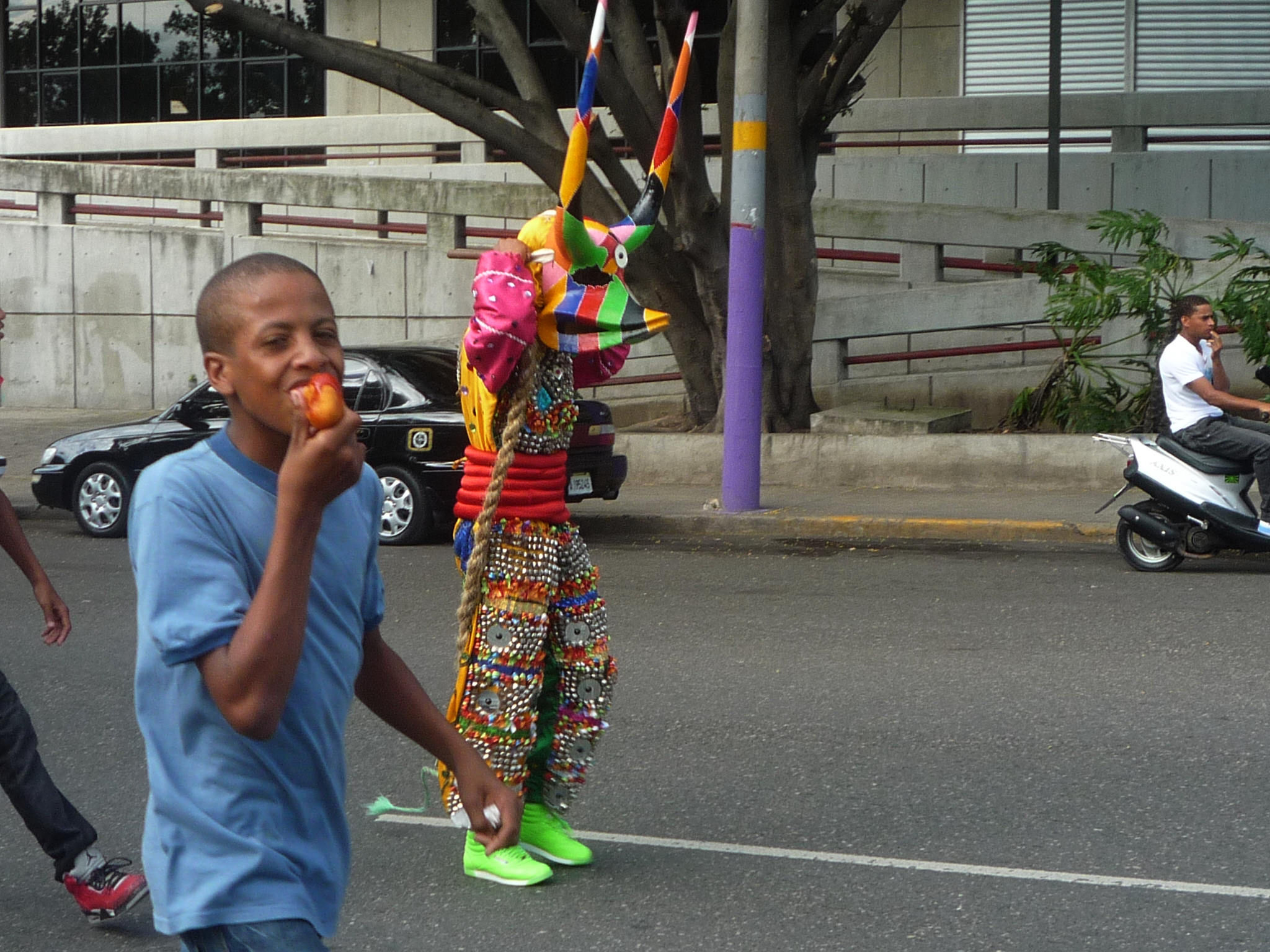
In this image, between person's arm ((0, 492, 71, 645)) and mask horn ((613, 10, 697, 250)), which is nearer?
person's arm ((0, 492, 71, 645))

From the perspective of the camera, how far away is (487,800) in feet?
8.57

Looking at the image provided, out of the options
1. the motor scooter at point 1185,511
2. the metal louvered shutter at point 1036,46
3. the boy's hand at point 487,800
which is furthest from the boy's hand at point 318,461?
the metal louvered shutter at point 1036,46

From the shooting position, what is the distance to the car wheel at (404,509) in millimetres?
11039

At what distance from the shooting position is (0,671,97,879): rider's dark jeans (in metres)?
3.94

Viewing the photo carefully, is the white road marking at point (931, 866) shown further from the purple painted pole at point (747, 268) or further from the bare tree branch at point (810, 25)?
the bare tree branch at point (810, 25)

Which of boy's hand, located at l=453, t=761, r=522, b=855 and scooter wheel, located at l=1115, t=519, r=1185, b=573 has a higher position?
boy's hand, located at l=453, t=761, r=522, b=855

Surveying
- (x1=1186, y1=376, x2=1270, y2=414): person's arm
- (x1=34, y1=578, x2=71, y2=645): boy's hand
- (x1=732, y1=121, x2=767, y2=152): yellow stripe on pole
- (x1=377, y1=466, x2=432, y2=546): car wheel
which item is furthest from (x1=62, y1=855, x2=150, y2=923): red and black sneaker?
(x1=732, y1=121, x2=767, y2=152): yellow stripe on pole

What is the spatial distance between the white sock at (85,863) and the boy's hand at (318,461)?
2.48 meters

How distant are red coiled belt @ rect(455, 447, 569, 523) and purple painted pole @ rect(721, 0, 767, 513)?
7455 mm

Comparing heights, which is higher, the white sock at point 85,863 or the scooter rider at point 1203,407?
the scooter rider at point 1203,407

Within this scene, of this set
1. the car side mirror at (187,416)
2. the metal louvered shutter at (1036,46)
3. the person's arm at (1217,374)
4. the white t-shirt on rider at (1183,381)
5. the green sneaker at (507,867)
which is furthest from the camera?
the metal louvered shutter at (1036,46)

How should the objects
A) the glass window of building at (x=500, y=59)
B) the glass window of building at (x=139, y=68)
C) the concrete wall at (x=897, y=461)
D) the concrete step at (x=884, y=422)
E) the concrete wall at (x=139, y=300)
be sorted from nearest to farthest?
the concrete wall at (x=897, y=461) < the concrete step at (x=884, y=422) < the concrete wall at (x=139, y=300) < the glass window of building at (x=500, y=59) < the glass window of building at (x=139, y=68)

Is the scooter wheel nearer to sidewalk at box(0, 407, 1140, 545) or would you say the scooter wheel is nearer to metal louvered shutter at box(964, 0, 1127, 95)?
sidewalk at box(0, 407, 1140, 545)

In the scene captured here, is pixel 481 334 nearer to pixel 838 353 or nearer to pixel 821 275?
pixel 838 353
